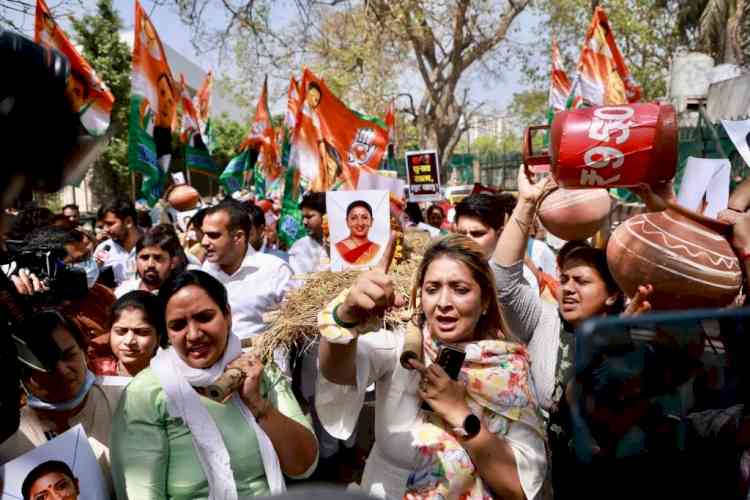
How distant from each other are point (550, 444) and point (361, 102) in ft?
63.1

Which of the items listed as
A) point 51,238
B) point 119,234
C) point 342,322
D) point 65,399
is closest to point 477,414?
point 342,322

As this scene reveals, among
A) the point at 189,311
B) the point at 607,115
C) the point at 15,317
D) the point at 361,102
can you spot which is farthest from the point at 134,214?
the point at 361,102

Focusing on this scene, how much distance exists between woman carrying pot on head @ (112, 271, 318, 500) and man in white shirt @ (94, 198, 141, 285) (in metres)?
3.75

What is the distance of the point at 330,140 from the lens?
25.0 ft

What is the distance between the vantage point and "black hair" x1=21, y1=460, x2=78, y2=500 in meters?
1.94

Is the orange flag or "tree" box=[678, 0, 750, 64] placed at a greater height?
"tree" box=[678, 0, 750, 64]

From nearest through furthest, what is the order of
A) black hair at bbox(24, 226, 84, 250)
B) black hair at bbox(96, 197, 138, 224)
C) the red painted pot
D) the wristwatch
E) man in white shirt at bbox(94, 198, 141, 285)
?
the red painted pot → the wristwatch → black hair at bbox(24, 226, 84, 250) → man in white shirt at bbox(94, 198, 141, 285) → black hair at bbox(96, 197, 138, 224)

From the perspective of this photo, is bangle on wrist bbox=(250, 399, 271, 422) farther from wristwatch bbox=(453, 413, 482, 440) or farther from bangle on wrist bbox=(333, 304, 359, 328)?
wristwatch bbox=(453, 413, 482, 440)

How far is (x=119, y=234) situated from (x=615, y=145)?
5.10 meters

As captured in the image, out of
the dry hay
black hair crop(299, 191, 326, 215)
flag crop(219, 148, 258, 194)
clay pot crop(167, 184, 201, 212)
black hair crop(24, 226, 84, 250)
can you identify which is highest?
flag crop(219, 148, 258, 194)

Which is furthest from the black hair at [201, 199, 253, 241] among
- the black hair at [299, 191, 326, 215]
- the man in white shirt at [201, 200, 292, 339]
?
the black hair at [299, 191, 326, 215]

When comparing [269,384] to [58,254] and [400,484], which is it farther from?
[58,254]

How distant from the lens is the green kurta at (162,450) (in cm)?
219

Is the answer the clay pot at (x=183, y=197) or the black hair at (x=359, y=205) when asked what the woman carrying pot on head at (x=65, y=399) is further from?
the clay pot at (x=183, y=197)
